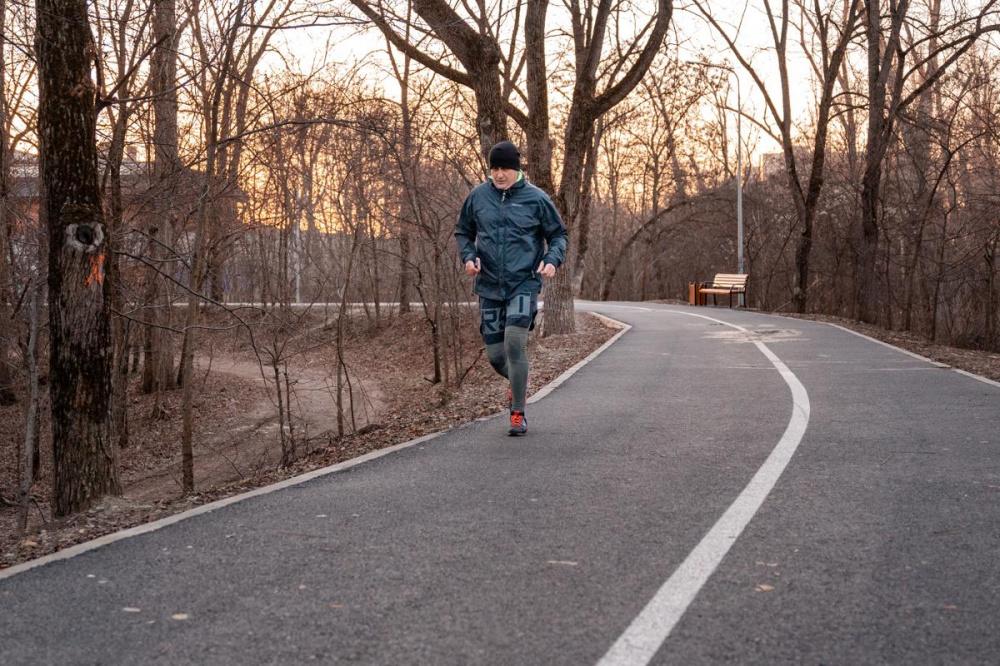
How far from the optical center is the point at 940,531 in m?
4.25

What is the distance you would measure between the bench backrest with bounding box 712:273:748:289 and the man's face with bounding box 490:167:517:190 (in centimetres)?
2711

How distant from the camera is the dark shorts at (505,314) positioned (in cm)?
686

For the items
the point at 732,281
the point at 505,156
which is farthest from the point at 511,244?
the point at 732,281

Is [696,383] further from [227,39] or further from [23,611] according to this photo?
[23,611]

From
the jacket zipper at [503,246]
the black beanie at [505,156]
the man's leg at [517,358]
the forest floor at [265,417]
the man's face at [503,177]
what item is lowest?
the forest floor at [265,417]

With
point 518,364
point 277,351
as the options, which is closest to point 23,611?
point 518,364

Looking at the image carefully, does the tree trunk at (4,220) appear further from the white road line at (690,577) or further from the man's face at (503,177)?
the white road line at (690,577)

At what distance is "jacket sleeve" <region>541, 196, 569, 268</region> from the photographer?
6.88 meters

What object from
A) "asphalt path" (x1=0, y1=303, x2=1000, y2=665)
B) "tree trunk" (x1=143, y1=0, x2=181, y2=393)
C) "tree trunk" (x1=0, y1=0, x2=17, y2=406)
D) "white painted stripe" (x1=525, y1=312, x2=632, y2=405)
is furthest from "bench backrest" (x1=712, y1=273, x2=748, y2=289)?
"asphalt path" (x1=0, y1=303, x2=1000, y2=665)

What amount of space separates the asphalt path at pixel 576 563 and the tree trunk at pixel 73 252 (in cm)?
176

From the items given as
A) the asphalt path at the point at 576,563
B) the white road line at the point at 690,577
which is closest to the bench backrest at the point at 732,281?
the asphalt path at the point at 576,563

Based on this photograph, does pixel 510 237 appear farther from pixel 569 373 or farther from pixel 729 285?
pixel 729 285

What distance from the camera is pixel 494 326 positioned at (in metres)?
7.09

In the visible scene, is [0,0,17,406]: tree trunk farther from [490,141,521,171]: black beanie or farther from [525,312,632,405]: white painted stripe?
[490,141,521,171]: black beanie
